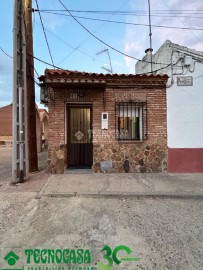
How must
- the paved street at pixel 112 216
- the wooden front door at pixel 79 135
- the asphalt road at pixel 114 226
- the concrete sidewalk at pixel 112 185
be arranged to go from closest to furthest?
the asphalt road at pixel 114 226 < the paved street at pixel 112 216 < the concrete sidewalk at pixel 112 185 < the wooden front door at pixel 79 135

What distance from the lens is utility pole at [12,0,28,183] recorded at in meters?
6.74

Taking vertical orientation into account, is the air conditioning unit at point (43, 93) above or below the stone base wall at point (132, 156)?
above

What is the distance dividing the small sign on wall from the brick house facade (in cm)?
56

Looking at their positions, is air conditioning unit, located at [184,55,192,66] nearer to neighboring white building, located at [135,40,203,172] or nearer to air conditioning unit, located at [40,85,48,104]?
neighboring white building, located at [135,40,203,172]

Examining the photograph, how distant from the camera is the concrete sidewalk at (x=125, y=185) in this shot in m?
5.84

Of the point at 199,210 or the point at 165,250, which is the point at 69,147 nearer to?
the point at 199,210

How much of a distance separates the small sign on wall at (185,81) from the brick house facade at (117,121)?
1.82ft

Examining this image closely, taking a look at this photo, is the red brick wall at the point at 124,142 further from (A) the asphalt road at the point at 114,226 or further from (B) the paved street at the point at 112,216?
(A) the asphalt road at the point at 114,226

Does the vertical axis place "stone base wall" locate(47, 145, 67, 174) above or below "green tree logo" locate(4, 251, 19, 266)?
above

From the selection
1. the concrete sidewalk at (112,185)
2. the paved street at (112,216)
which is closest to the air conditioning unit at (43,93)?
the concrete sidewalk at (112,185)

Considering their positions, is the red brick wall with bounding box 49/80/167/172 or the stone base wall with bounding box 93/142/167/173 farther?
the stone base wall with bounding box 93/142/167/173

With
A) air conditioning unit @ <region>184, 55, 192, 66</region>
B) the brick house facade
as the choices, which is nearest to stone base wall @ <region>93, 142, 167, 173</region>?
the brick house facade

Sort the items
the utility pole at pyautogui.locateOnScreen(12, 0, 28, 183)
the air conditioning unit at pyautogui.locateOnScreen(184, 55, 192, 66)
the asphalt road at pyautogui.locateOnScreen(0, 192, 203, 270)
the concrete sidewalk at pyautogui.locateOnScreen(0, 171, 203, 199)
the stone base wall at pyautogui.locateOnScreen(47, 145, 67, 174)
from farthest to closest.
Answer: the air conditioning unit at pyautogui.locateOnScreen(184, 55, 192, 66) < the stone base wall at pyautogui.locateOnScreen(47, 145, 67, 174) < the utility pole at pyautogui.locateOnScreen(12, 0, 28, 183) < the concrete sidewalk at pyautogui.locateOnScreen(0, 171, 203, 199) < the asphalt road at pyautogui.locateOnScreen(0, 192, 203, 270)

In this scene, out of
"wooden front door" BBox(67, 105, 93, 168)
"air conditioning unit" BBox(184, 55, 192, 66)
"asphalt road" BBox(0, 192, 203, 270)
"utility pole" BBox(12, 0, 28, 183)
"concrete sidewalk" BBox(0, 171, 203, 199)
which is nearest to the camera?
"asphalt road" BBox(0, 192, 203, 270)
